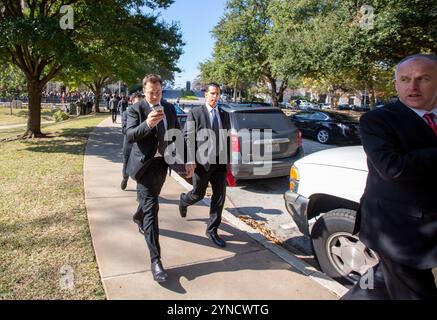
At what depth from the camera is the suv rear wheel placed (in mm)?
3096

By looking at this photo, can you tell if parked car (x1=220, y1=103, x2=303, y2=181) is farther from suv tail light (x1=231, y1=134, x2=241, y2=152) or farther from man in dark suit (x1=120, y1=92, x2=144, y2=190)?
man in dark suit (x1=120, y1=92, x2=144, y2=190)

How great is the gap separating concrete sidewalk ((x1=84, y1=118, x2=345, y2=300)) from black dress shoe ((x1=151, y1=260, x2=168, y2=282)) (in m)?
0.06

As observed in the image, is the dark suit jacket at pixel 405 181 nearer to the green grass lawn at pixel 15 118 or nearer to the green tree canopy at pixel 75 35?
the green tree canopy at pixel 75 35

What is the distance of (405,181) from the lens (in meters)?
1.82

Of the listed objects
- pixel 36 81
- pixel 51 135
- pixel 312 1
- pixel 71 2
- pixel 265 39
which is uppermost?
pixel 312 1

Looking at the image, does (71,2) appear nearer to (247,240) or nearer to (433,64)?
(247,240)

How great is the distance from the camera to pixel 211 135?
4.15 m

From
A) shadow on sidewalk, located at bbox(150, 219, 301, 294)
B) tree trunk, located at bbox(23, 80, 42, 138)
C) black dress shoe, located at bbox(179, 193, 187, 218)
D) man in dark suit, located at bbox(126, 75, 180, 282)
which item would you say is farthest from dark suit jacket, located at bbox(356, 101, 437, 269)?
tree trunk, located at bbox(23, 80, 42, 138)

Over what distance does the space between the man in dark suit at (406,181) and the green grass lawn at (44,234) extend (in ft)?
7.55

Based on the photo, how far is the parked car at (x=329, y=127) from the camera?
14.3 metres

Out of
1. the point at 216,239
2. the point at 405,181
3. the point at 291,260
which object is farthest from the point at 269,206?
the point at 405,181

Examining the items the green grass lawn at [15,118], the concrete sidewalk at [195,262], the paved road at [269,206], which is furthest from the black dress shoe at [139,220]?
the green grass lawn at [15,118]
